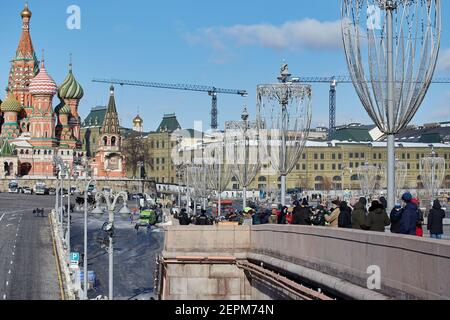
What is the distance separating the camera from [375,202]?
15.4m

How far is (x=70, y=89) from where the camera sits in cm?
16800

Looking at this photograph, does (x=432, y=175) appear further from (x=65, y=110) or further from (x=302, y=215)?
(x=65, y=110)

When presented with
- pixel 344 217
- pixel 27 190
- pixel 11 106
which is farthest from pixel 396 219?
pixel 11 106

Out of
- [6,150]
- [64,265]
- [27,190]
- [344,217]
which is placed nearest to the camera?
[344,217]

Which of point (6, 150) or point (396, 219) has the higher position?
point (6, 150)

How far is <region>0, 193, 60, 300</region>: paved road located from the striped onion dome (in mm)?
54614

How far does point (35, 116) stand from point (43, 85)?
4.96 m

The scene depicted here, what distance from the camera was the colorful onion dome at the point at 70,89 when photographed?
549 ft

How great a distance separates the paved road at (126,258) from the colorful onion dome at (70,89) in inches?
3187

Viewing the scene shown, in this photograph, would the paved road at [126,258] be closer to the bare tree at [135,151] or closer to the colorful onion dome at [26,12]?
the colorful onion dome at [26,12]

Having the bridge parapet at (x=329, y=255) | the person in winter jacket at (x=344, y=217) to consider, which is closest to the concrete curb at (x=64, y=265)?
the bridge parapet at (x=329, y=255)

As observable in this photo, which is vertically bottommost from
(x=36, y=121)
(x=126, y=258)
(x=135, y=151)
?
(x=126, y=258)

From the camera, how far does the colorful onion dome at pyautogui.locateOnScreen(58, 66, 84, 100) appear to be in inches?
6590
